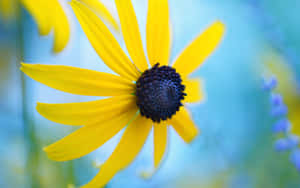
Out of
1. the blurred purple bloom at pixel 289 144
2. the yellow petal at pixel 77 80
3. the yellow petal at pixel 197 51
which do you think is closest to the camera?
the yellow petal at pixel 77 80

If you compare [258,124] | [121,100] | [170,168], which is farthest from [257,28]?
[121,100]

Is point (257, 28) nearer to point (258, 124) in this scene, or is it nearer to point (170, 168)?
point (258, 124)

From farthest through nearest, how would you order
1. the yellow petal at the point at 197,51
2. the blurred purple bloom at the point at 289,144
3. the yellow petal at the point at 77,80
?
1. the blurred purple bloom at the point at 289,144
2. the yellow petal at the point at 197,51
3. the yellow petal at the point at 77,80

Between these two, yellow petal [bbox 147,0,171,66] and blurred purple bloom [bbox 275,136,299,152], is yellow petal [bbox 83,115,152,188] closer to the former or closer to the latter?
yellow petal [bbox 147,0,171,66]

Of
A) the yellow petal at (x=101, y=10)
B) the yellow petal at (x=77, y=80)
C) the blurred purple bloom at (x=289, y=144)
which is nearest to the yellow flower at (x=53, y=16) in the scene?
the yellow petal at (x=101, y=10)

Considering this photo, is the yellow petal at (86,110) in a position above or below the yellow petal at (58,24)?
below

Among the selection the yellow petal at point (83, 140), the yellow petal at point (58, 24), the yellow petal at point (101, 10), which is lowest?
the yellow petal at point (83, 140)

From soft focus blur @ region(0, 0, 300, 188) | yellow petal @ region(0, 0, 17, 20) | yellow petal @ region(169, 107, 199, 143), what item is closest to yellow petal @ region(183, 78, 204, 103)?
yellow petal @ region(169, 107, 199, 143)

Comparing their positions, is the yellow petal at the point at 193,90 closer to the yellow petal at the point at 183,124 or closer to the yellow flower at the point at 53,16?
the yellow petal at the point at 183,124

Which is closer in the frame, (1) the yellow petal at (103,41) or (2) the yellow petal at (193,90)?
(1) the yellow petal at (103,41)
